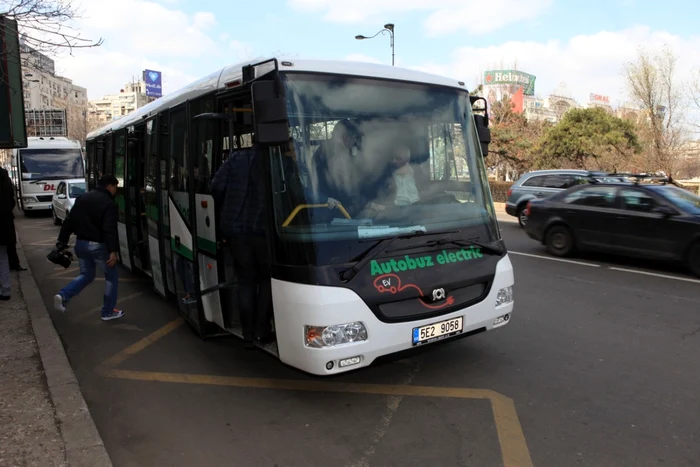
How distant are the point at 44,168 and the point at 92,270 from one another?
657 inches

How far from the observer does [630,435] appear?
353cm

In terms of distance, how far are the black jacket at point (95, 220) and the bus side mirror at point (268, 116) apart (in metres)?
3.30

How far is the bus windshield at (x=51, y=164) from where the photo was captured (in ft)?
65.0

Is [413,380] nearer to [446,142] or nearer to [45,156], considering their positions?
[446,142]

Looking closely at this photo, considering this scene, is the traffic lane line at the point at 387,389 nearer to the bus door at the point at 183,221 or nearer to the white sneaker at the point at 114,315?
the bus door at the point at 183,221

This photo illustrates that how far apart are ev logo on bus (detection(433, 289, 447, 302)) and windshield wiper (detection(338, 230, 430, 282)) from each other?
455 mm

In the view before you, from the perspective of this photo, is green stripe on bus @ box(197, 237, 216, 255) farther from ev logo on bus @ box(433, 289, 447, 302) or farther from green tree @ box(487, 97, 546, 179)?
green tree @ box(487, 97, 546, 179)

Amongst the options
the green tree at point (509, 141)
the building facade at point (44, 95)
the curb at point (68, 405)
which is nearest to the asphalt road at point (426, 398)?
the curb at point (68, 405)

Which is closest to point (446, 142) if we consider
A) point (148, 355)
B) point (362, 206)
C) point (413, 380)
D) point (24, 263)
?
point (362, 206)

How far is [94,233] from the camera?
19.7ft

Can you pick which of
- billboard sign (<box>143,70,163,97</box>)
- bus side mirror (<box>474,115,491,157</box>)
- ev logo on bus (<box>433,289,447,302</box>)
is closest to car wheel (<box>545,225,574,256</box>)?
bus side mirror (<box>474,115,491,157</box>)

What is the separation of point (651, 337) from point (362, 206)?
12.2 feet

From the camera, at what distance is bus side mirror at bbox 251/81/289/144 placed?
140 inches

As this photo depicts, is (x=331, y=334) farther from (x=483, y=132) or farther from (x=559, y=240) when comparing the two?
(x=559, y=240)
